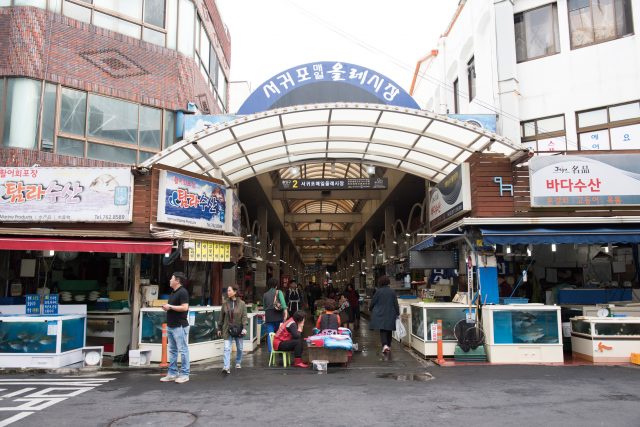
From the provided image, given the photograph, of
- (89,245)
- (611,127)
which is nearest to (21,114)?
(89,245)

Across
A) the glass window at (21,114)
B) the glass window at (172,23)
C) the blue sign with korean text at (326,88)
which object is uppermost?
the glass window at (172,23)

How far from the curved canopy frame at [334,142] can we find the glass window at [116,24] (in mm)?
5223

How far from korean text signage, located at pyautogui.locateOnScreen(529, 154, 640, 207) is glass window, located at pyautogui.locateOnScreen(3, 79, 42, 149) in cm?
1266

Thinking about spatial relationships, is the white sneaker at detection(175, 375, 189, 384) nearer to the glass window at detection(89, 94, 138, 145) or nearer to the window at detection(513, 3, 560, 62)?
the glass window at detection(89, 94, 138, 145)

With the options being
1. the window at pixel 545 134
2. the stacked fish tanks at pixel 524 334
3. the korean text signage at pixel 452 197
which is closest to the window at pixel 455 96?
the window at pixel 545 134

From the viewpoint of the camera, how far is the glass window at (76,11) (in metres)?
14.8

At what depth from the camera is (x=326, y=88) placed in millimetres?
14055

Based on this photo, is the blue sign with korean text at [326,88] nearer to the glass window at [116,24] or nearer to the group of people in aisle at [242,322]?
the glass window at [116,24]

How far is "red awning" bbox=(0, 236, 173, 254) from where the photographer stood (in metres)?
10.6

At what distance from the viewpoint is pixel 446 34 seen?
24188mm

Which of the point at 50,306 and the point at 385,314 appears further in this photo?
the point at 385,314

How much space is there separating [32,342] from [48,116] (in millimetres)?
6597

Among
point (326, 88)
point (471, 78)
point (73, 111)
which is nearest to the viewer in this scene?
point (326, 88)

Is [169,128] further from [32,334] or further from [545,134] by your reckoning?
[545,134]
